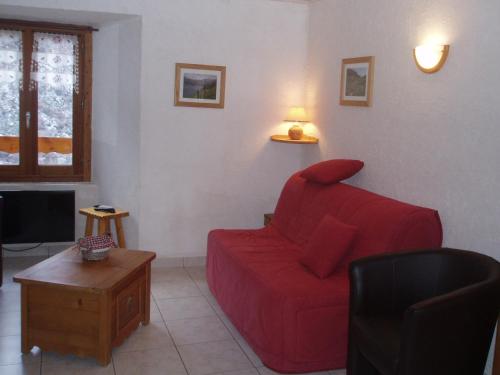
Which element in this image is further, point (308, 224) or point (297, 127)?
point (297, 127)

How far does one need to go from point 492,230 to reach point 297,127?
2269 mm

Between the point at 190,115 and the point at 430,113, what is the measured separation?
219cm

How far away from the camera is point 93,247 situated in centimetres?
324

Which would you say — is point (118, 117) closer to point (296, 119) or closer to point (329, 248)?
point (296, 119)

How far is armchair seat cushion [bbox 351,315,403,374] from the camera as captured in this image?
7.38 feet

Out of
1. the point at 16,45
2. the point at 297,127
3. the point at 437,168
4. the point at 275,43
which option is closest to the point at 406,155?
the point at 437,168

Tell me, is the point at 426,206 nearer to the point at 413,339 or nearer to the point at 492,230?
the point at 492,230

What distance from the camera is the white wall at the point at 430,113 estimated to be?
2.87 meters

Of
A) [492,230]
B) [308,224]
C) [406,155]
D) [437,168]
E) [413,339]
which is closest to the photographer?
[413,339]

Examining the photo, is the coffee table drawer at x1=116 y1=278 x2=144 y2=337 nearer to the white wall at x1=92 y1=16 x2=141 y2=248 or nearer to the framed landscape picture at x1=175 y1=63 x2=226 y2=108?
the white wall at x1=92 y1=16 x2=141 y2=248

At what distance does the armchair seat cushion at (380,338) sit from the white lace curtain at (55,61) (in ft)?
12.3

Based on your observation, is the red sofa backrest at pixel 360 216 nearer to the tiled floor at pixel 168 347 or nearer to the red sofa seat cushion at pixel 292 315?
the red sofa seat cushion at pixel 292 315

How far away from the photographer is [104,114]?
5066 mm

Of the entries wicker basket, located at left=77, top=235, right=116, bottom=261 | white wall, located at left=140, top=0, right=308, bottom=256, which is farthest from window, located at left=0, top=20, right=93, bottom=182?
wicker basket, located at left=77, top=235, right=116, bottom=261
